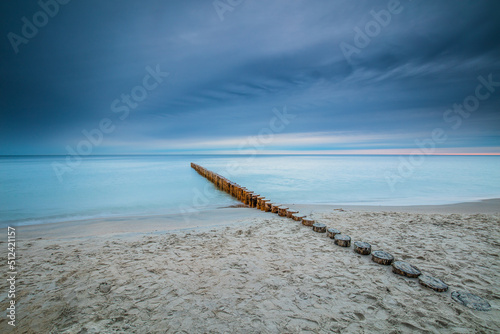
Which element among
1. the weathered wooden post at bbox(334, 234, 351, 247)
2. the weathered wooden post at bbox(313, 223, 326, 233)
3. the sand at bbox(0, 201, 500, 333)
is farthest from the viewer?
the weathered wooden post at bbox(313, 223, 326, 233)

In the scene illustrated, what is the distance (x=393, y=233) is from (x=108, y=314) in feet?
18.5

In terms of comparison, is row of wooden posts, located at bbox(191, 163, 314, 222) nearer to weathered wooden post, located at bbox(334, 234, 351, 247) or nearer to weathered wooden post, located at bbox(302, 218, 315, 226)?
weathered wooden post, located at bbox(302, 218, 315, 226)

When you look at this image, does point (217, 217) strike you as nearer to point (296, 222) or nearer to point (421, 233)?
point (296, 222)

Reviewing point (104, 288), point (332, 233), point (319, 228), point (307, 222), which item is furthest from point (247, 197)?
point (104, 288)

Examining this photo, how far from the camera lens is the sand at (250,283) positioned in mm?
2318

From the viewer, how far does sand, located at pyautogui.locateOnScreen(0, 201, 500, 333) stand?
232cm

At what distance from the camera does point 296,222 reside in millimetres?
5922

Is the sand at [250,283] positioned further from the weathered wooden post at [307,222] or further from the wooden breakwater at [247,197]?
the wooden breakwater at [247,197]

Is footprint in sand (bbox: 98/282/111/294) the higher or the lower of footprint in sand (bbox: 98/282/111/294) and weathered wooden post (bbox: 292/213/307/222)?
the lower

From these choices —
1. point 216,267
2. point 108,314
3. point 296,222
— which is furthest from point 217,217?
point 108,314

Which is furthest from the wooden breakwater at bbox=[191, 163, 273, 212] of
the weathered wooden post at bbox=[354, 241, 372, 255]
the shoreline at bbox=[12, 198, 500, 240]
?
the weathered wooden post at bbox=[354, 241, 372, 255]

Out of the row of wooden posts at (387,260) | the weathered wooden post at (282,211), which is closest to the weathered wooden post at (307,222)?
the row of wooden posts at (387,260)

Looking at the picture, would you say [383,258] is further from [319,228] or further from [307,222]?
[307,222]

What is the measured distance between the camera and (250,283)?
301 cm
